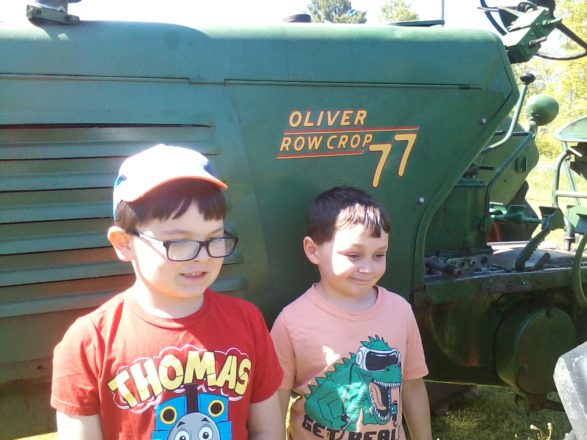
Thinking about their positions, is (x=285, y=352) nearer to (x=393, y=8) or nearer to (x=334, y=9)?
(x=393, y=8)

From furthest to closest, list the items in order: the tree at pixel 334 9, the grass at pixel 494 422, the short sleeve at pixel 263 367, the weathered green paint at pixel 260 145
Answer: the tree at pixel 334 9 < the grass at pixel 494 422 < the weathered green paint at pixel 260 145 < the short sleeve at pixel 263 367

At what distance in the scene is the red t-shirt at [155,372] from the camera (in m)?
1.50

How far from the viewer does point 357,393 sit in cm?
195

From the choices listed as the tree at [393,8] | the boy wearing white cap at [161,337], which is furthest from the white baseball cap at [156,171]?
the tree at [393,8]

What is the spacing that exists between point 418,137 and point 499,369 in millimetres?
1069

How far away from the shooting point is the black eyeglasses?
4.97 feet

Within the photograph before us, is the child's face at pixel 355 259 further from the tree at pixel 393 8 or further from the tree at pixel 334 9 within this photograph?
the tree at pixel 334 9

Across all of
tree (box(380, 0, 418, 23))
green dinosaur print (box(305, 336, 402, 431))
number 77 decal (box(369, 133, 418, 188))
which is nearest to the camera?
green dinosaur print (box(305, 336, 402, 431))

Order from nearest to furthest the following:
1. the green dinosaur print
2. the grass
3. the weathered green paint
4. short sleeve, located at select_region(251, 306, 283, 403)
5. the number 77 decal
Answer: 1. short sleeve, located at select_region(251, 306, 283, 403)
2. the weathered green paint
3. the green dinosaur print
4. the number 77 decal
5. the grass

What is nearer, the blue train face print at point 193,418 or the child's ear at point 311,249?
the blue train face print at point 193,418

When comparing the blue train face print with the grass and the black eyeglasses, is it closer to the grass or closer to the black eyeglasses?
the black eyeglasses

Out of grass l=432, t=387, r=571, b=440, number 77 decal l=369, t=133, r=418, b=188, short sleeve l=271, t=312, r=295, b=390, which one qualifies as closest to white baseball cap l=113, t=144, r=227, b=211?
short sleeve l=271, t=312, r=295, b=390

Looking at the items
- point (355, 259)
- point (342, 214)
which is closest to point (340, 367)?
point (355, 259)

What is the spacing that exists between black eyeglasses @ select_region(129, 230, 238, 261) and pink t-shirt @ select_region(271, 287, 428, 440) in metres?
0.53
